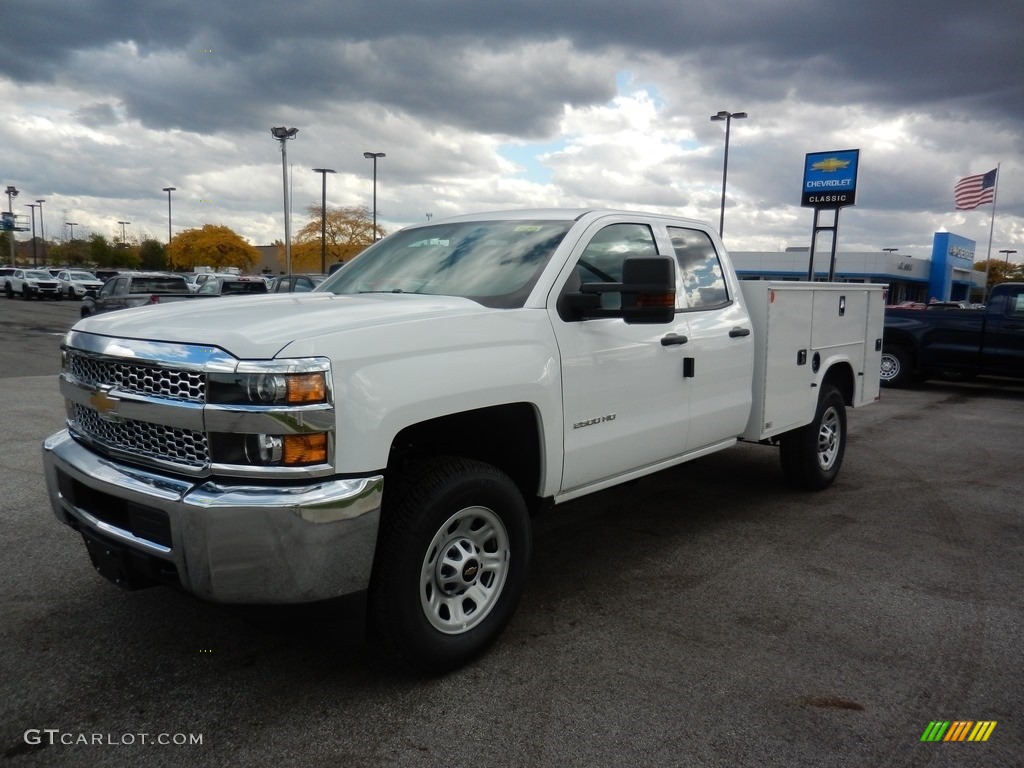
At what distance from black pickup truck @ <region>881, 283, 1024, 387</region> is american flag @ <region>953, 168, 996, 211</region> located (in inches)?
975

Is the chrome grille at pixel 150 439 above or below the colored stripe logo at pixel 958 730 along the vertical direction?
above

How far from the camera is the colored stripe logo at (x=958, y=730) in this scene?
2956mm

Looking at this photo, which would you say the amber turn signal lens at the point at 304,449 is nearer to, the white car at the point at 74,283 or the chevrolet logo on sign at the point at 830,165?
the chevrolet logo on sign at the point at 830,165

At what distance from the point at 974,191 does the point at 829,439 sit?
34.2 m

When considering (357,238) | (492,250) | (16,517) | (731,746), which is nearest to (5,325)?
(16,517)

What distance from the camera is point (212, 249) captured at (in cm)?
8212

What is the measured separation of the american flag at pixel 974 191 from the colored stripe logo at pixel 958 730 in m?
36.9

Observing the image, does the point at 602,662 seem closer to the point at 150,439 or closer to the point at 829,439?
the point at 150,439

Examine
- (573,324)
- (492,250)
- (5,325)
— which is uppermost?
(492,250)

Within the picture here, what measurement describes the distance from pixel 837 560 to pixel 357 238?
70.3 meters

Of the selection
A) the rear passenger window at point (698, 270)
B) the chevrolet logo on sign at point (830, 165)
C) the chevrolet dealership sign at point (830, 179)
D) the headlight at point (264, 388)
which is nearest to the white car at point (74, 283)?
the chevrolet dealership sign at point (830, 179)

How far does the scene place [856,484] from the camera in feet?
22.3

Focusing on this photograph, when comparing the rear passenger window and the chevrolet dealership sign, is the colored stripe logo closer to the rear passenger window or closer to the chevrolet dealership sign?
the rear passenger window

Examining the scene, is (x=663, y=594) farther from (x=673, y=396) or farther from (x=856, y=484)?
(x=856, y=484)
